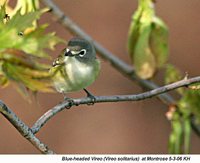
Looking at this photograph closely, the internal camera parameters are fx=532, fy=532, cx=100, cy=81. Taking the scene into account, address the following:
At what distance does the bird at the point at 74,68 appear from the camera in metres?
0.86

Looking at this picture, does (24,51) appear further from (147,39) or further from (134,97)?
(147,39)

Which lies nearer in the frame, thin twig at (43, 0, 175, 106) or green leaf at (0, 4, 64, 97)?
green leaf at (0, 4, 64, 97)

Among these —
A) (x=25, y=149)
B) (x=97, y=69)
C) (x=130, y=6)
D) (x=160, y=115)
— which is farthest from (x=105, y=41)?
(x=97, y=69)

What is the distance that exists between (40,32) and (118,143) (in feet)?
2.64

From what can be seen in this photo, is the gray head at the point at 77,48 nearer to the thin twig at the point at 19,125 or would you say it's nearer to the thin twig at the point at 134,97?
the thin twig at the point at 134,97

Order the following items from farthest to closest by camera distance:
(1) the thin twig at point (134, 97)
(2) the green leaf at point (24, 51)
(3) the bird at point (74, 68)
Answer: (3) the bird at point (74, 68)
(1) the thin twig at point (134, 97)
(2) the green leaf at point (24, 51)

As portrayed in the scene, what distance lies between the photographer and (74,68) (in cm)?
92

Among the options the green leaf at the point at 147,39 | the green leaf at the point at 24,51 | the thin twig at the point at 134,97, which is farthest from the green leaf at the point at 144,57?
the green leaf at the point at 24,51

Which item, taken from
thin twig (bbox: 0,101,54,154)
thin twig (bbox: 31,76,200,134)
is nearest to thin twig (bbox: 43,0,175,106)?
thin twig (bbox: 31,76,200,134)

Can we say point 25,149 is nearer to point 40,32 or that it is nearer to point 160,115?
point 160,115

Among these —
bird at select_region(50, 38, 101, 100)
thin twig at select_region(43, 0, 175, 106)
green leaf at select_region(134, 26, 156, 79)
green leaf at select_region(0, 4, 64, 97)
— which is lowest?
green leaf at select_region(0, 4, 64, 97)

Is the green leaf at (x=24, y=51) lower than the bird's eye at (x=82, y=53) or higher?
lower

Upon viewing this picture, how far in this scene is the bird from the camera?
862 millimetres

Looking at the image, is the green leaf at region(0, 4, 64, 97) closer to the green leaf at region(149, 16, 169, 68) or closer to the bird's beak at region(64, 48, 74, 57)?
the bird's beak at region(64, 48, 74, 57)
